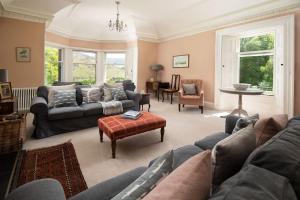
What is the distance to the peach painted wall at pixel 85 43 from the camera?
6.29 meters

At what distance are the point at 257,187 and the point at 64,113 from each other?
325 cm

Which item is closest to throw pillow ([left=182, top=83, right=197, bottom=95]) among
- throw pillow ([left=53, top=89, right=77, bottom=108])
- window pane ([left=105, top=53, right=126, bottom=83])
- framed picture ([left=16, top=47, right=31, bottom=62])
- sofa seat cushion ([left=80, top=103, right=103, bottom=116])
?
sofa seat cushion ([left=80, top=103, right=103, bottom=116])

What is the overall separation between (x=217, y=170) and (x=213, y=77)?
5227mm

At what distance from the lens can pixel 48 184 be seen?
3.20 feet

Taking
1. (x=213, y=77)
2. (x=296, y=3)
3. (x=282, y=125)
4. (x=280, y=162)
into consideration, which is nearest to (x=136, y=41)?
(x=213, y=77)

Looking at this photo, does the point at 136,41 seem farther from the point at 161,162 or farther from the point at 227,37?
the point at 161,162

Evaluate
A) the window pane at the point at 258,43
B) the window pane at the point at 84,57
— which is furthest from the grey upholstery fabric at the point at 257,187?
the window pane at the point at 84,57

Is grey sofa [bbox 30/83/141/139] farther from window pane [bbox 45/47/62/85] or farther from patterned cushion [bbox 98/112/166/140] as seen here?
window pane [bbox 45/47/62/85]

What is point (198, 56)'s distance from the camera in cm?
618

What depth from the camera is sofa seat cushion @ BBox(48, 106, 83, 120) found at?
3.19 meters

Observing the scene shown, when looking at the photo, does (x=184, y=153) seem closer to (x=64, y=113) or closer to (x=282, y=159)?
(x=282, y=159)

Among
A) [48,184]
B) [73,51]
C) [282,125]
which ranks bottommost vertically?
[48,184]

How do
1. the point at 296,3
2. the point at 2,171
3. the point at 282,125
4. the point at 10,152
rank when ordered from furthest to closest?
the point at 296,3
the point at 10,152
the point at 2,171
the point at 282,125

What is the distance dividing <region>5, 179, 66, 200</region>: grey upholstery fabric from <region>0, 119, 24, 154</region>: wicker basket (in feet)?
6.54
